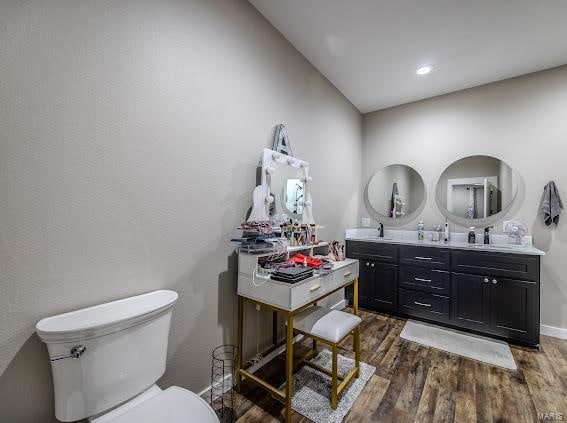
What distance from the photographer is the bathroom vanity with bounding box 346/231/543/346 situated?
2283 millimetres

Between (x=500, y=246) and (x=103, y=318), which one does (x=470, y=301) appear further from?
(x=103, y=318)

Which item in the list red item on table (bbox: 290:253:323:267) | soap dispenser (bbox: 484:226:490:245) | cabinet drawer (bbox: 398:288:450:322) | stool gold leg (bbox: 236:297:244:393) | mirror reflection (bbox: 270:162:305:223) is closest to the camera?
stool gold leg (bbox: 236:297:244:393)

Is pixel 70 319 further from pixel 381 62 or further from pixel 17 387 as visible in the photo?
pixel 381 62

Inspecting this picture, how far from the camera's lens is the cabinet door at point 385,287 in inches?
115

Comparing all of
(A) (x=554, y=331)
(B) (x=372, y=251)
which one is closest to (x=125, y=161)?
(B) (x=372, y=251)

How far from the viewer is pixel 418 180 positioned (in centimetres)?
329

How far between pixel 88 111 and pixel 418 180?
3459 mm

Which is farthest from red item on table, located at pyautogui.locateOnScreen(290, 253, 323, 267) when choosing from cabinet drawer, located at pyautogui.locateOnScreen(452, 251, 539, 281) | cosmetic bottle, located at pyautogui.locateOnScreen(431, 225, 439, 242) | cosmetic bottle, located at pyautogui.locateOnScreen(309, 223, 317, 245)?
cosmetic bottle, located at pyautogui.locateOnScreen(431, 225, 439, 242)

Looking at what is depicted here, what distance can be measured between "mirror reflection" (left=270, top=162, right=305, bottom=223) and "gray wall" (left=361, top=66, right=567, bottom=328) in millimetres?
1886

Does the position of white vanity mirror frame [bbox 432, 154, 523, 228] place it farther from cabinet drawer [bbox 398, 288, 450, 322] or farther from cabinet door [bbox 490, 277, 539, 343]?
cabinet drawer [bbox 398, 288, 450, 322]

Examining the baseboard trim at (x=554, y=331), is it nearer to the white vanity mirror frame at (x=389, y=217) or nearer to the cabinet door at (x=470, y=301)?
the cabinet door at (x=470, y=301)

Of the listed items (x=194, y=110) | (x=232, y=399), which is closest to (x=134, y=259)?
(x=194, y=110)

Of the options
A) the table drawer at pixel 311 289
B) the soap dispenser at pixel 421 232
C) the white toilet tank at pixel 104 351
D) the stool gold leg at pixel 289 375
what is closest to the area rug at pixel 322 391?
the stool gold leg at pixel 289 375

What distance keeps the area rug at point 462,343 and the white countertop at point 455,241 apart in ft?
2.89
